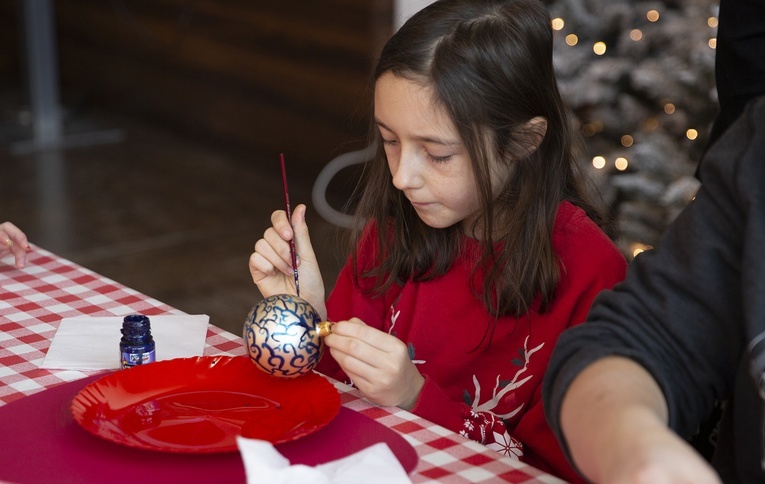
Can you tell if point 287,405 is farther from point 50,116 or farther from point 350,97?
point 50,116

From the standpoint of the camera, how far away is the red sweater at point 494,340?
1.36 m

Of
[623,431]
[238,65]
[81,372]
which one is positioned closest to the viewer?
[623,431]

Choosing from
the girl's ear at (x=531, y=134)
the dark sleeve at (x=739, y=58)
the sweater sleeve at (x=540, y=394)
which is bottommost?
the sweater sleeve at (x=540, y=394)

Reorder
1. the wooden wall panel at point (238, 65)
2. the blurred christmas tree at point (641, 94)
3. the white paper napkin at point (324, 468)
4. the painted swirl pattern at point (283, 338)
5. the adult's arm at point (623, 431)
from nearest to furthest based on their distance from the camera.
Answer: the adult's arm at point (623, 431) < the white paper napkin at point (324, 468) < the painted swirl pattern at point (283, 338) < the blurred christmas tree at point (641, 94) < the wooden wall panel at point (238, 65)

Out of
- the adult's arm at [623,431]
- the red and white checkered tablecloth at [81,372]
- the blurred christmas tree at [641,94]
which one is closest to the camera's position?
the adult's arm at [623,431]

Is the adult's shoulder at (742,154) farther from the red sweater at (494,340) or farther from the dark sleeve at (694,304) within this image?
the red sweater at (494,340)

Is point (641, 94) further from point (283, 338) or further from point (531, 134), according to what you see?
point (283, 338)

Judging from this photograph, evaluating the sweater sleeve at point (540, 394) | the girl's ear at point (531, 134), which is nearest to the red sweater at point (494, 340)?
the sweater sleeve at point (540, 394)

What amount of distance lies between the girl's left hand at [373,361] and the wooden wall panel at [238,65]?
116 inches

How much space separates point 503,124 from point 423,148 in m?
0.13

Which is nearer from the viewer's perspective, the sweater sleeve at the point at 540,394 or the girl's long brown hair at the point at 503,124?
the sweater sleeve at the point at 540,394

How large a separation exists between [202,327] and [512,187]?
494 millimetres

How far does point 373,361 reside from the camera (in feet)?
3.92

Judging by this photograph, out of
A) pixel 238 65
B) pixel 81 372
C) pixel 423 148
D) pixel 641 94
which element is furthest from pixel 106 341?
pixel 238 65
